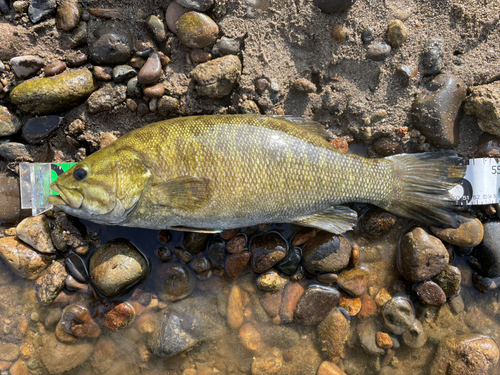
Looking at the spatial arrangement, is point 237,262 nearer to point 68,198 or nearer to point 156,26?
point 68,198

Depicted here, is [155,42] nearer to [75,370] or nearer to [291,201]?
[291,201]

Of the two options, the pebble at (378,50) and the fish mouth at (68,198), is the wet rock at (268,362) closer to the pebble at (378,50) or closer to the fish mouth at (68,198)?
the fish mouth at (68,198)

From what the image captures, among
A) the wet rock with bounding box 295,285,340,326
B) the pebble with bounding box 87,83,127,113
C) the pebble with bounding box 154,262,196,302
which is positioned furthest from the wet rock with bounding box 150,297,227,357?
the pebble with bounding box 87,83,127,113

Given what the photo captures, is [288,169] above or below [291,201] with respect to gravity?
above

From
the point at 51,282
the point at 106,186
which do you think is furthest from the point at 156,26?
the point at 51,282

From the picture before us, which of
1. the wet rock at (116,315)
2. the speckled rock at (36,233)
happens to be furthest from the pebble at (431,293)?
the speckled rock at (36,233)

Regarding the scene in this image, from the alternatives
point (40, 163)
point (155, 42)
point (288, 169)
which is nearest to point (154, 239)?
point (40, 163)
